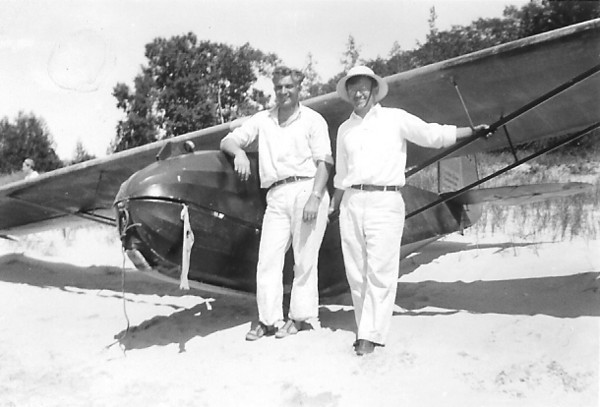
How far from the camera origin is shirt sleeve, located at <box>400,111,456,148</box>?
4094 millimetres

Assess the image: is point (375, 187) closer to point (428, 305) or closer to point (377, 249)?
point (377, 249)

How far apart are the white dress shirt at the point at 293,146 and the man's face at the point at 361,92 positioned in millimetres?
457

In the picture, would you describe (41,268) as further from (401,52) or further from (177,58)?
(177,58)

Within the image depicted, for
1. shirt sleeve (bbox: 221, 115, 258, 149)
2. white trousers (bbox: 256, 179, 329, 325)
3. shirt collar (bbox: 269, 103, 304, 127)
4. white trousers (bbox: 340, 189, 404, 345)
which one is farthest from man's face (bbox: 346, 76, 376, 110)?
shirt sleeve (bbox: 221, 115, 258, 149)

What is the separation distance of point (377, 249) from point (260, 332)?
3.98 ft

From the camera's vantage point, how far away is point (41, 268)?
9.16m

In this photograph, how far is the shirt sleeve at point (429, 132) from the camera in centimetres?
409

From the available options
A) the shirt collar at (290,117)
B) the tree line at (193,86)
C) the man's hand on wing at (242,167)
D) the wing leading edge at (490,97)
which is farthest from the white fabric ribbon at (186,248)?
the tree line at (193,86)

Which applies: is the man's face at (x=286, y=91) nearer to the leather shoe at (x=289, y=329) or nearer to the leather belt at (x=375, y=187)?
the leather belt at (x=375, y=187)

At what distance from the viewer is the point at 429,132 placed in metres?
4.10

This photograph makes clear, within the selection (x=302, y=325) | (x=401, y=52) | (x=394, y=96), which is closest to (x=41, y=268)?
(x=302, y=325)

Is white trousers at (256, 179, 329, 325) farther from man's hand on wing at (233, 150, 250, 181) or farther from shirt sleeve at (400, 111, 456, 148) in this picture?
shirt sleeve at (400, 111, 456, 148)

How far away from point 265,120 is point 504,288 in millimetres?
2759

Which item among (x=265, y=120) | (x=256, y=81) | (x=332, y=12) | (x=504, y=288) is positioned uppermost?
(x=256, y=81)
